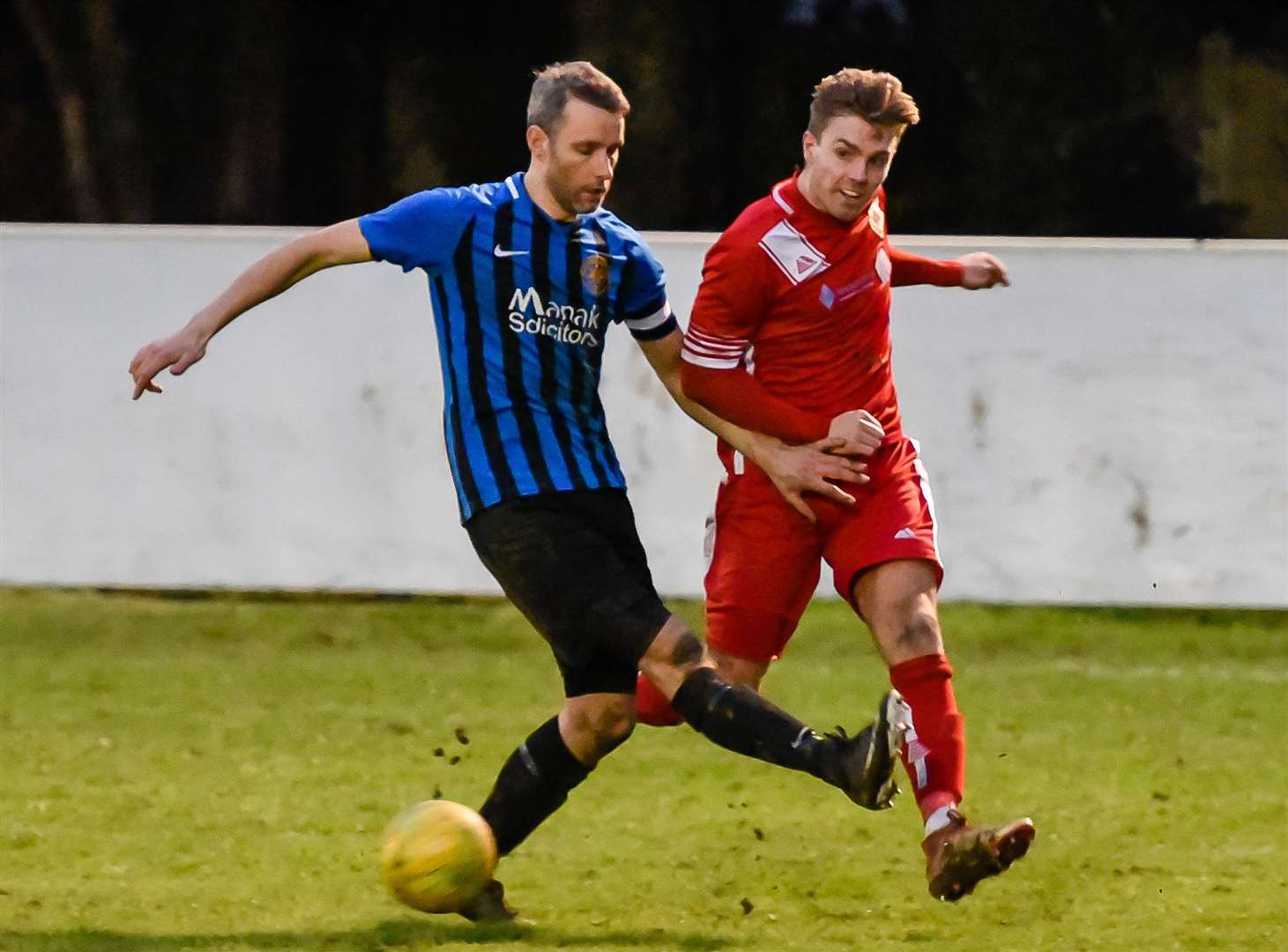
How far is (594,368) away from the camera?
5.21 metres

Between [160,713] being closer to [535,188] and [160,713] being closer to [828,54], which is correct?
[535,188]

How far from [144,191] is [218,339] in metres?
4.79

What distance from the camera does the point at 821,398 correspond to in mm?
5375

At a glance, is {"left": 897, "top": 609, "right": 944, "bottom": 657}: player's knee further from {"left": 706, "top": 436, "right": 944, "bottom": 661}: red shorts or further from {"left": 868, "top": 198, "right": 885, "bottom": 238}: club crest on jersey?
{"left": 868, "top": 198, "right": 885, "bottom": 238}: club crest on jersey

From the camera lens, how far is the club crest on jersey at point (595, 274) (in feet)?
16.7

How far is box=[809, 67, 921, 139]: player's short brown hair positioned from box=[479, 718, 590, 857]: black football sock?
1.63 meters

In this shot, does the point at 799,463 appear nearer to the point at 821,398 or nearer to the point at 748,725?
the point at 821,398

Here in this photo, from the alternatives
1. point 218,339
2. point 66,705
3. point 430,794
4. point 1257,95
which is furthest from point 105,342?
point 1257,95

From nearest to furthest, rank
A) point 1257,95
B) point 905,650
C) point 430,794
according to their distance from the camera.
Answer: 1. point 905,650
2. point 430,794
3. point 1257,95

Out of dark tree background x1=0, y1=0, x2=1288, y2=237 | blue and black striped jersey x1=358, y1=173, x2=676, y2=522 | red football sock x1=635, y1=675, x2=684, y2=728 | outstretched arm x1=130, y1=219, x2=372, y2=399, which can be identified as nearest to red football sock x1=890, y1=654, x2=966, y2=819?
red football sock x1=635, y1=675, x2=684, y2=728

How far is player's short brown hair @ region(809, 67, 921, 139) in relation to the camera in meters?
5.12

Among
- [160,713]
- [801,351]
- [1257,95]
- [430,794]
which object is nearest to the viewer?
[801,351]

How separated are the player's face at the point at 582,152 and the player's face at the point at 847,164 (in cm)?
53

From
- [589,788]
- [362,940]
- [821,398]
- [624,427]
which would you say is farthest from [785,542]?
[624,427]
